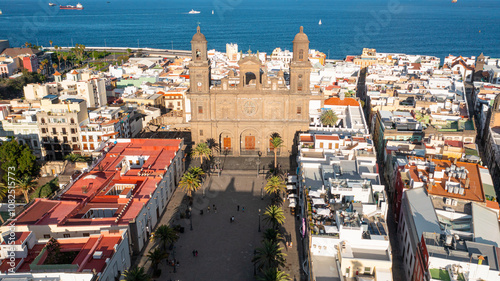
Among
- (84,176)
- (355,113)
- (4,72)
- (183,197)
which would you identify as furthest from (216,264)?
(4,72)

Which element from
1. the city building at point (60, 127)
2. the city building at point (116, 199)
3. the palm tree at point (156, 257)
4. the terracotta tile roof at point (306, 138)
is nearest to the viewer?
the city building at point (116, 199)

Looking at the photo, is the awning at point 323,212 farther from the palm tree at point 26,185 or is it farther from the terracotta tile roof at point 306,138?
the palm tree at point 26,185

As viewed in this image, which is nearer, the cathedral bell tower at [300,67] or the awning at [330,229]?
the awning at [330,229]

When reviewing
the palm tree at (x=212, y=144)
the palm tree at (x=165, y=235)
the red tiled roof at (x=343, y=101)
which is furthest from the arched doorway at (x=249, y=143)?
the palm tree at (x=165, y=235)

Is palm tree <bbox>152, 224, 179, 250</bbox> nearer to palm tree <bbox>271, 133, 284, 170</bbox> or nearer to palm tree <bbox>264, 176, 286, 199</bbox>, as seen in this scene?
palm tree <bbox>264, 176, 286, 199</bbox>

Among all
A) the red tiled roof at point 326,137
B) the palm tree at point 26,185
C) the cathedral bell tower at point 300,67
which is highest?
the cathedral bell tower at point 300,67

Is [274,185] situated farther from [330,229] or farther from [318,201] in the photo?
[330,229]

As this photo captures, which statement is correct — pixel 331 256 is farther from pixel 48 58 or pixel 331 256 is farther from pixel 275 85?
pixel 48 58

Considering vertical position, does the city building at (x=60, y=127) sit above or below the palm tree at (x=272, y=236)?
above
